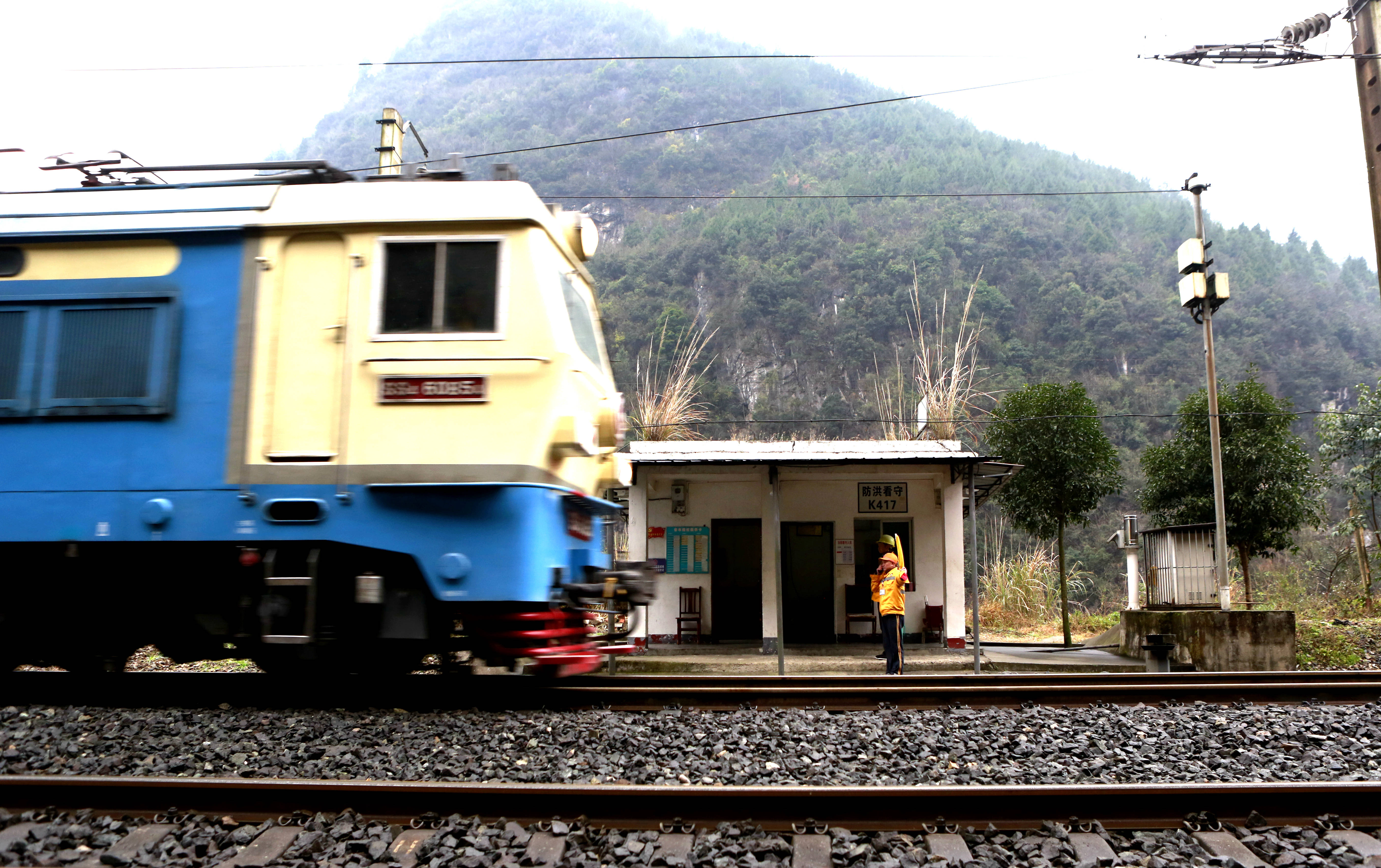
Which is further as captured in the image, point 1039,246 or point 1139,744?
point 1039,246

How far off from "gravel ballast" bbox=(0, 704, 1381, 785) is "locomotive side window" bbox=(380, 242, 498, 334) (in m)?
2.54

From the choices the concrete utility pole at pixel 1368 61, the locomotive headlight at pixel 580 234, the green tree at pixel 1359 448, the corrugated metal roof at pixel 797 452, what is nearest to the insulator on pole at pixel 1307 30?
the concrete utility pole at pixel 1368 61

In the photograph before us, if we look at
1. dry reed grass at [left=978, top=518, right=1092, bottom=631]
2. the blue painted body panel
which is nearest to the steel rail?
the blue painted body panel

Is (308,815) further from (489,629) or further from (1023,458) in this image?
(1023,458)

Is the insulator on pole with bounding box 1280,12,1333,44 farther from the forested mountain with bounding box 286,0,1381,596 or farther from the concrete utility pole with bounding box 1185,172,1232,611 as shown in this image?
Result: the forested mountain with bounding box 286,0,1381,596

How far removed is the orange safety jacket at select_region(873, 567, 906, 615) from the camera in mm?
9859

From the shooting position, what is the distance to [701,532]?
47.6 feet

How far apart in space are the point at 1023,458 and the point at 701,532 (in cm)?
720

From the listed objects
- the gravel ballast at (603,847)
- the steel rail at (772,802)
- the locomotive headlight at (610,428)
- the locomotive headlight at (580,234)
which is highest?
the locomotive headlight at (580,234)

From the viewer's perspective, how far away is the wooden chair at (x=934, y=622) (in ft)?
46.0

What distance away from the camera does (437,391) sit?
564cm

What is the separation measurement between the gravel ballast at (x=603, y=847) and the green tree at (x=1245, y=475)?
15.1 m

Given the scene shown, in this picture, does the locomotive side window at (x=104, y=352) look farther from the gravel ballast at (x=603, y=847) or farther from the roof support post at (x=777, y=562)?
the roof support post at (x=777, y=562)

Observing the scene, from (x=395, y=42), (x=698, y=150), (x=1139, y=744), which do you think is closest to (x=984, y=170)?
(x=698, y=150)
